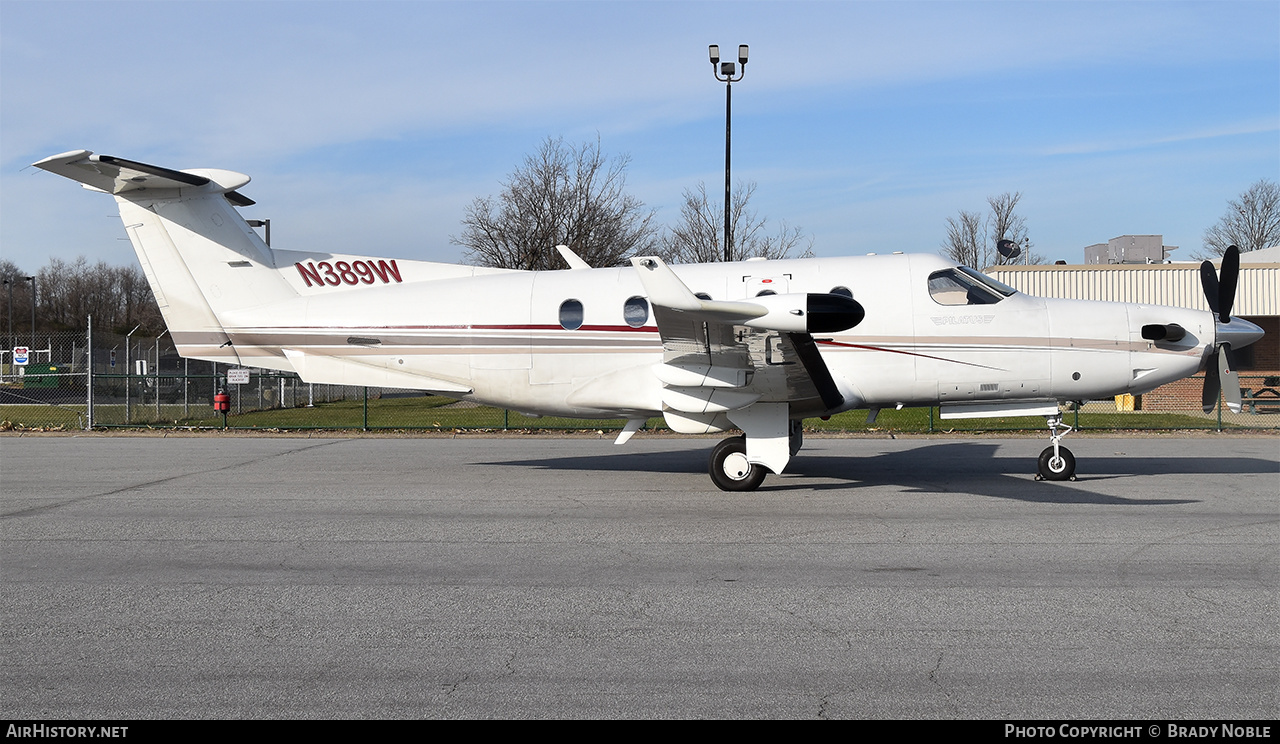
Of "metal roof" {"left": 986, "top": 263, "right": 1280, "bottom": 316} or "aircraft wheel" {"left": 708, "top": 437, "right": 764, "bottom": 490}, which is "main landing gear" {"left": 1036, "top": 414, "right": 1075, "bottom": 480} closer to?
"aircraft wheel" {"left": 708, "top": 437, "right": 764, "bottom": 490}

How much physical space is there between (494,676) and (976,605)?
3.30 m

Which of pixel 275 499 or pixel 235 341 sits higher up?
pixel 235 341

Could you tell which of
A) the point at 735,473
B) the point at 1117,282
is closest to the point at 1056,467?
the point at 735,473

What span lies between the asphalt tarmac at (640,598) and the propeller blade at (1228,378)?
3.76 ft

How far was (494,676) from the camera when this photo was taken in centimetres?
486

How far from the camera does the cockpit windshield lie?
39.7 feet

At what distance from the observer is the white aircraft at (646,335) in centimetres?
1162

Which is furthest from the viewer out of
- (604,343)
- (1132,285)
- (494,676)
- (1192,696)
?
(1132,285)

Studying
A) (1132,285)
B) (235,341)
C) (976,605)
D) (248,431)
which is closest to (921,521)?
(976,605)

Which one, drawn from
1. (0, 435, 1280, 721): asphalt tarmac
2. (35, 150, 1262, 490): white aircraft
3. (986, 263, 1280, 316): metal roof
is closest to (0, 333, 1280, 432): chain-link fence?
(986, 263, 1280, 316): metal roof

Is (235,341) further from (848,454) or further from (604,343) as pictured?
(848,454)

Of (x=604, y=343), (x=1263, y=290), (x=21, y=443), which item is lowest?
(x=21, y=443)

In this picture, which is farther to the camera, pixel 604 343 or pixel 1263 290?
pixel 1263 290

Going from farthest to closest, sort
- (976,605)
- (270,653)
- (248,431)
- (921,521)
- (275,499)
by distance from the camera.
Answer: (248,431), (275,499), (921,521), (976,605), (270,653)
